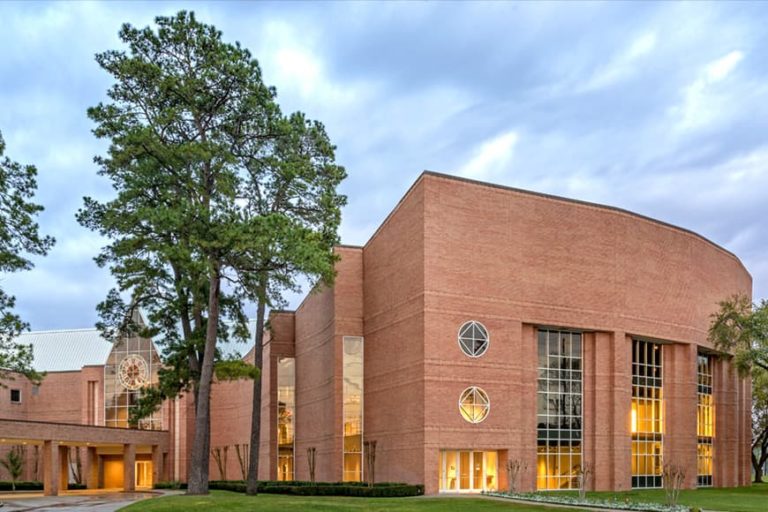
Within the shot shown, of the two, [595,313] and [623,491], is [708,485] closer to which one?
[623,491]

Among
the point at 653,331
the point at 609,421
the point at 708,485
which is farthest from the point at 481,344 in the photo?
the point at 708,485

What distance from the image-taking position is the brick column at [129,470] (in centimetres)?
5191

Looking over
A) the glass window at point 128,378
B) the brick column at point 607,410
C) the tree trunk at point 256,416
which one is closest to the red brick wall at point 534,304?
the brick column at point 607,410

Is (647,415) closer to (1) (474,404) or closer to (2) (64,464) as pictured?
(1) (474,404)

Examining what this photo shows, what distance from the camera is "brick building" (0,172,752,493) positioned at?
119 feet

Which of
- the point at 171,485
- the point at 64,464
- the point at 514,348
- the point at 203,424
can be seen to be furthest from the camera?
the point at 64,464

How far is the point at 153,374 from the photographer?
→ 206 feet

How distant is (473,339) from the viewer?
36.6 metres

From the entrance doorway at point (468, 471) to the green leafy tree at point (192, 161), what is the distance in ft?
32.1

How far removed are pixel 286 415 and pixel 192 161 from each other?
25.7 meters

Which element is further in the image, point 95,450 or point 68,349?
point 68,349

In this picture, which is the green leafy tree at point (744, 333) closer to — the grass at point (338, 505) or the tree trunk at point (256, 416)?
the grass at point (338, 505)

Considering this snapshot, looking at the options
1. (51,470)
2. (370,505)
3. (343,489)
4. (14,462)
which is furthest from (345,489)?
(14,462)

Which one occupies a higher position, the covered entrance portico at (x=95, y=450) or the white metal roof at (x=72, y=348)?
the white metal roof at (x=72, y=348)
